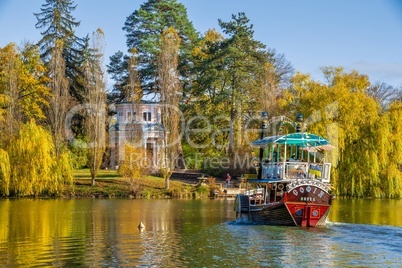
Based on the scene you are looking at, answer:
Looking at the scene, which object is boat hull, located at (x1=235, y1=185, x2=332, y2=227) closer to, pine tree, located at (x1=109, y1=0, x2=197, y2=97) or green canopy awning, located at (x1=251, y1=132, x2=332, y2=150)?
green canopy awning, located at (x1=251, y1=132, x2=332, y2=150)

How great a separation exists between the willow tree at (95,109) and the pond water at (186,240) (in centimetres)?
1820

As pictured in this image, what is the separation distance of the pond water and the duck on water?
0.99 metres

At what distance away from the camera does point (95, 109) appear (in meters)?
64.8

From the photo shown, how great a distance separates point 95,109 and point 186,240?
38.0m

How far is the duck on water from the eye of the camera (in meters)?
33.3

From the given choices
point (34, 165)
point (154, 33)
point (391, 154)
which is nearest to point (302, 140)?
point (391, 154)

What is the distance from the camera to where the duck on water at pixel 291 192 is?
33344 mm

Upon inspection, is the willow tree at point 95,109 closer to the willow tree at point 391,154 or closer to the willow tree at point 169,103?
the willow tree at point 169,103

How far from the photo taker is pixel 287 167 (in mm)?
35156

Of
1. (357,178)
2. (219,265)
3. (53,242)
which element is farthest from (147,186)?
(219,265)

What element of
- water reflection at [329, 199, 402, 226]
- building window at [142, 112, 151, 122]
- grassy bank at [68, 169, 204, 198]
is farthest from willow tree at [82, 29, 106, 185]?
water reflection at [329, 199, 402, 226]

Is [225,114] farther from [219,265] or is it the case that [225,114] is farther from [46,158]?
[219,265]

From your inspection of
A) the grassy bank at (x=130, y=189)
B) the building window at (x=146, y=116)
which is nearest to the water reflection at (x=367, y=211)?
the grassy bank at (x=130, y=189)

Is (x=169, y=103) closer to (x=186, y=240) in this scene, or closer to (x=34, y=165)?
(x=34, y=165)
